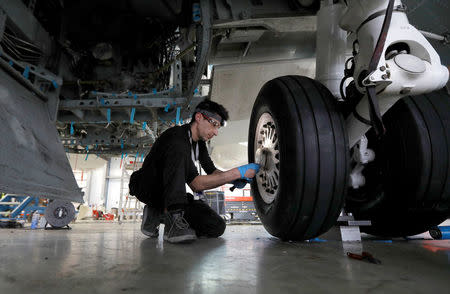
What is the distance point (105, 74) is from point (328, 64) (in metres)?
2.08

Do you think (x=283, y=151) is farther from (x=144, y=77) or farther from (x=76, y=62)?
(x=76, y=62)

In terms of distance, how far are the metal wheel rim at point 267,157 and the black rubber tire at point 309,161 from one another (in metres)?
0.14

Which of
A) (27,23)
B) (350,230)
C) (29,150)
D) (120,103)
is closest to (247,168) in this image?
(350,230)

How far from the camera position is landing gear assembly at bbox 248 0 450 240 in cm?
82

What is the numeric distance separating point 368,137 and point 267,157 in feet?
1.52

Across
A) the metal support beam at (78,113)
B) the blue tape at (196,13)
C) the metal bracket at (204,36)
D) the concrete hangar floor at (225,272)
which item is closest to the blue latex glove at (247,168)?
the concrete hangar floor at (225,272)

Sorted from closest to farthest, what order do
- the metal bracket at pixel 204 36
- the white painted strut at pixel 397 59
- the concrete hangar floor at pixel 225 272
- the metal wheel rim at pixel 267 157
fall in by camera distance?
the concrete hangar floor at pixel 225 272, the white painted strut at pixel 397 59, the metal wheel rim at pixel 267 157, the metal bracket at pixel 204 36

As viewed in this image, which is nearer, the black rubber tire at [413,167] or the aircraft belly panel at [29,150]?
the black rubber tire at [413,167]

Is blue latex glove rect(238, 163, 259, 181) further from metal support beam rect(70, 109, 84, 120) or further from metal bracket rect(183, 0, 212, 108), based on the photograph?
metal support beam rect(70, 109, 84, 120)

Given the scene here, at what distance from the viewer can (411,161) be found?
1.07 meters

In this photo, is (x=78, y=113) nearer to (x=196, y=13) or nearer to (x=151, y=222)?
(x=151, y=222)

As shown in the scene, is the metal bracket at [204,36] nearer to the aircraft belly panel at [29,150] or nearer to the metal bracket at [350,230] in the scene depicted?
the aircraft belly panel at [29,150]

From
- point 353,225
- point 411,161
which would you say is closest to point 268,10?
point 411,161

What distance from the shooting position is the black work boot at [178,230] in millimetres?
1257
